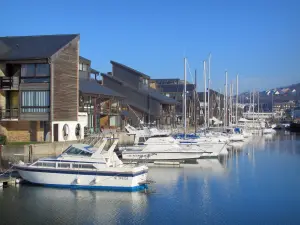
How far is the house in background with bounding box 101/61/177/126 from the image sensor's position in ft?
247

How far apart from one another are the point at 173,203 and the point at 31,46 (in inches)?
1071

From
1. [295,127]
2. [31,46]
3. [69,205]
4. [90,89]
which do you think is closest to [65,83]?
[31,46]

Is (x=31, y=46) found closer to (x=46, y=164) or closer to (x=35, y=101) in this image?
(x=35, y=101)

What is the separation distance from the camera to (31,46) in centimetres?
4700

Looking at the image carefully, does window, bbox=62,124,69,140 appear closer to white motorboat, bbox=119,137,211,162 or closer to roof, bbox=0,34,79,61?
white motorboat, bbox=119,137,211,162

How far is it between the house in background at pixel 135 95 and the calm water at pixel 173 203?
37.9m

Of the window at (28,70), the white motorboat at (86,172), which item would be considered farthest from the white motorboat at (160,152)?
the white motorboat at (86,172)

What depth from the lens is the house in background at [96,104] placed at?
53938 millimetres

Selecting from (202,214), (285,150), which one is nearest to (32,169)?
(202,214)

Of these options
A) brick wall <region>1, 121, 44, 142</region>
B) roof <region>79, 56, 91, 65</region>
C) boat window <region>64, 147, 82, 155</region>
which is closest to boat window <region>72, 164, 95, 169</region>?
boat window <region>64, 147, 82, 155</region>

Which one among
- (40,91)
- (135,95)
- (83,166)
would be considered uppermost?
(135,95)

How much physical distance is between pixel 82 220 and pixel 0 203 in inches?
241

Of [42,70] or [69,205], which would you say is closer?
[69,205]

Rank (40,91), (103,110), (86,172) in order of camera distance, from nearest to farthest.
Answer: (86,172) < (40,91) < (103,110)
